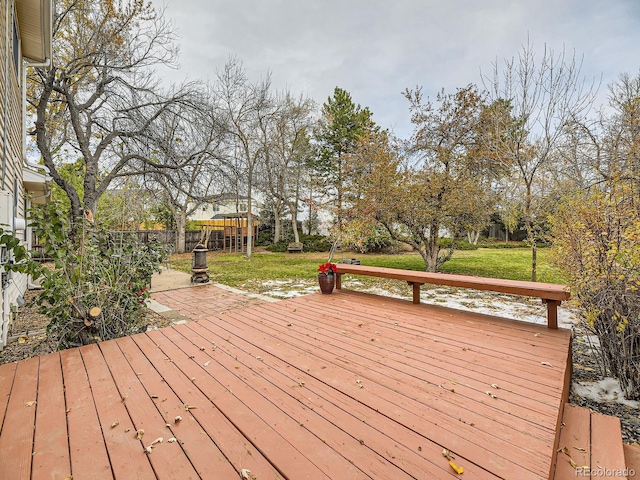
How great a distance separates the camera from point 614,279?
8.30ft

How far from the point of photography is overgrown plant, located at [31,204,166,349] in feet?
8.97

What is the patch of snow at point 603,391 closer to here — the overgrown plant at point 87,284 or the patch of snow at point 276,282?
the overgrown plant at point 87,284

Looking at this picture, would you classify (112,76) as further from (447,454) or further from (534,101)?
(534,101)

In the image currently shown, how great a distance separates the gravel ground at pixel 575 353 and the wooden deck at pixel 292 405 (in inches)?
15.9

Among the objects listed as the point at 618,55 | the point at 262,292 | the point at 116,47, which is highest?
the point at 116,47

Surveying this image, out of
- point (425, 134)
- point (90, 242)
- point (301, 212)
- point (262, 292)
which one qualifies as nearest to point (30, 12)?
point (90, 242)

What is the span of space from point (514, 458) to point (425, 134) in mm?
7718

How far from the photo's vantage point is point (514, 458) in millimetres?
1425

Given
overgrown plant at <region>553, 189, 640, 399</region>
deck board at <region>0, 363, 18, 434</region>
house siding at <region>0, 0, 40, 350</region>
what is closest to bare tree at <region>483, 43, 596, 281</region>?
overgrown plant at <region>553, 189, 640, 399</region>

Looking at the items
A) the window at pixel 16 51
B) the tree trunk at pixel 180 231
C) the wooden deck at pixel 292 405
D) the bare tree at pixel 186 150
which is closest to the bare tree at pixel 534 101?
the wooden deck at pixel 292 405

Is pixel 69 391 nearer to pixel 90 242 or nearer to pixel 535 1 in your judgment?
pixel 90 242

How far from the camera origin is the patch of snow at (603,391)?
2.48 m

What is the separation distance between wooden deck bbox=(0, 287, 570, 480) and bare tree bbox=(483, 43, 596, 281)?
469cm

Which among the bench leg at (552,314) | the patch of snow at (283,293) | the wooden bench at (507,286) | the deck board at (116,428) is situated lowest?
the patch of snow at (283,293)
